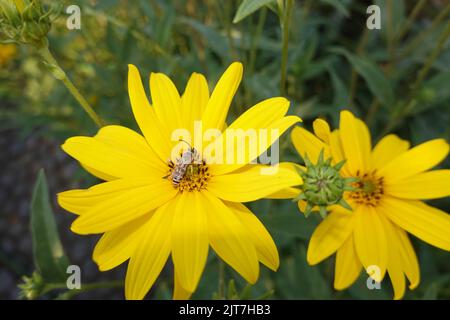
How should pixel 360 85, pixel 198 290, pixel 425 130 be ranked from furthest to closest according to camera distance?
pixel 360 85, pixel 425 130, pixel 198 290

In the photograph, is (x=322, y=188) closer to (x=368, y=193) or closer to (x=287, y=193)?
(x=287, y=193)

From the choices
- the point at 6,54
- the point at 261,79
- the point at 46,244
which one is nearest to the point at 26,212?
the point at 6,54

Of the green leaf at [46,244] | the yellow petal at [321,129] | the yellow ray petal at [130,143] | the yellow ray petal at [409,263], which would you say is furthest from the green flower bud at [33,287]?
the yellow ray petal at [409,263]

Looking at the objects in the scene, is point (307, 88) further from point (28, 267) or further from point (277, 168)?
point (28, 267)

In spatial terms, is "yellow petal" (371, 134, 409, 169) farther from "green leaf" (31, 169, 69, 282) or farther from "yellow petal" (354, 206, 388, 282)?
"green leaf" (31, 169, 69, 282)

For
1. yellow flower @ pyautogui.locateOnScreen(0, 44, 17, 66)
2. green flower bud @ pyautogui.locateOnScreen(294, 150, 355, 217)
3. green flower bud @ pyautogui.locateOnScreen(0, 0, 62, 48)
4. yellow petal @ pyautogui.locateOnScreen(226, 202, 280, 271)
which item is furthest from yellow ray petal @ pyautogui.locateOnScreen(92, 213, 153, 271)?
yellow flower @ pyautogui.locateOnScreen(0, 44, 17, 66)
